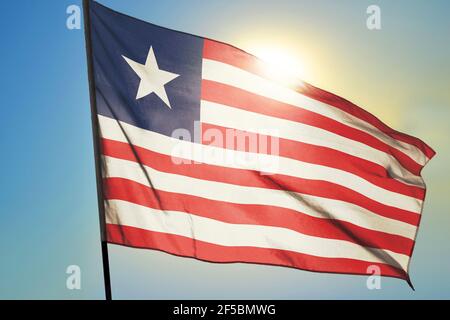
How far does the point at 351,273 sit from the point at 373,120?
2366 mm

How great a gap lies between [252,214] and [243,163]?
732 millimetres

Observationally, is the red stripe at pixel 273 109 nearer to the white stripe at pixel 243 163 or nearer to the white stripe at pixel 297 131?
the white stripe at pixel 297 131

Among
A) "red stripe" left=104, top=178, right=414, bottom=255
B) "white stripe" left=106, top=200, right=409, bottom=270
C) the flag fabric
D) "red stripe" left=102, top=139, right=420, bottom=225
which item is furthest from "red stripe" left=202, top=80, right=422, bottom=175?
"white stripe" left=106, top=200, right=409, bottom=270

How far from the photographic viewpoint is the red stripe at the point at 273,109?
30.0 feet

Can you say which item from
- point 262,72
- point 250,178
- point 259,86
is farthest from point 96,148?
point 262,72

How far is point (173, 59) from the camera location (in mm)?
9008

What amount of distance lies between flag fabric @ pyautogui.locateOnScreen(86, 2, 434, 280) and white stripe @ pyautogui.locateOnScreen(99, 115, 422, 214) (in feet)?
0.05

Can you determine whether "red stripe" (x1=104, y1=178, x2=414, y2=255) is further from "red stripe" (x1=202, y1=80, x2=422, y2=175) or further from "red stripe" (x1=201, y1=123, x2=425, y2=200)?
"red stripe" (x1=202, y1=80, x2=422, y2=175)

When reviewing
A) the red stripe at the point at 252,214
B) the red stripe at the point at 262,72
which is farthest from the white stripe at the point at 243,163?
the red stripe at the point at 262,72

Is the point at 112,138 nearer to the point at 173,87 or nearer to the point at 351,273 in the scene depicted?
the point at 173,87

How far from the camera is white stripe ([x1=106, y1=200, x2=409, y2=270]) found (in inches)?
325

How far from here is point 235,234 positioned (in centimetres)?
876

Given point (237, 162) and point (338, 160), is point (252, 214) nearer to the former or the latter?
point (237, 162)
